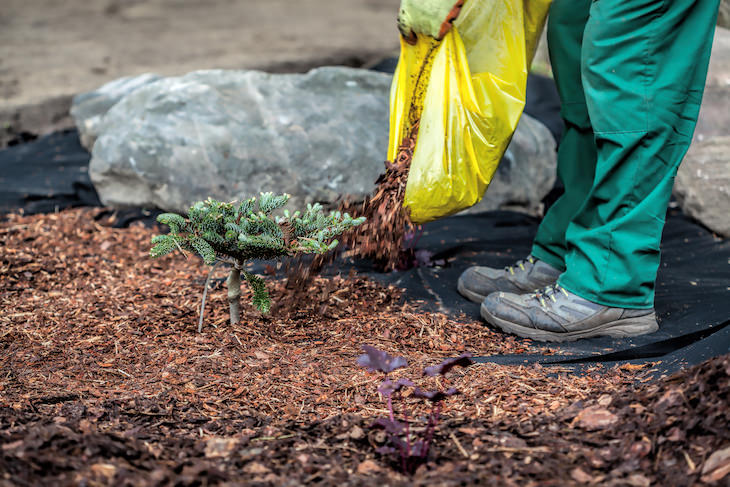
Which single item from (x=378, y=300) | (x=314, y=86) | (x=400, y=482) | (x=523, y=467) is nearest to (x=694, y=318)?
(x=378, y=300)

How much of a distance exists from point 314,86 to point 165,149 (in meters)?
0.97

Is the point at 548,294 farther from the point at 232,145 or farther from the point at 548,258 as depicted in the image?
the point at 232,145

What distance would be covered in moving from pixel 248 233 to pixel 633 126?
1.24 metres

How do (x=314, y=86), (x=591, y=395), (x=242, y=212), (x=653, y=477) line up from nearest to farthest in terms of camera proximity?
(x=653, y=477)
(x=591, y=395)
(x=242, y=212)
(x=314, y=86)

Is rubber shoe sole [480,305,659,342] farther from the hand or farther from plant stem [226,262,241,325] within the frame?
the hand

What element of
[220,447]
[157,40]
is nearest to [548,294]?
[220,447]

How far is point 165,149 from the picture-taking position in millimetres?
3656

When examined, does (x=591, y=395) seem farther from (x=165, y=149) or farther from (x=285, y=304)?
(x=165, y=149)

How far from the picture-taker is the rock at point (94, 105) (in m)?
4.37

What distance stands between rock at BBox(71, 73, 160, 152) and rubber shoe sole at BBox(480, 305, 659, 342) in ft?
9.85

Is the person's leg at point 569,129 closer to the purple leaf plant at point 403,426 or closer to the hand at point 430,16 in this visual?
the hand at point 430,16

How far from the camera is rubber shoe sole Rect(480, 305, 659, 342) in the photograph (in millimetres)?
2336

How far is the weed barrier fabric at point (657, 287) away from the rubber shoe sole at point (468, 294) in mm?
23

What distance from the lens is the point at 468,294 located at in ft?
9.06
